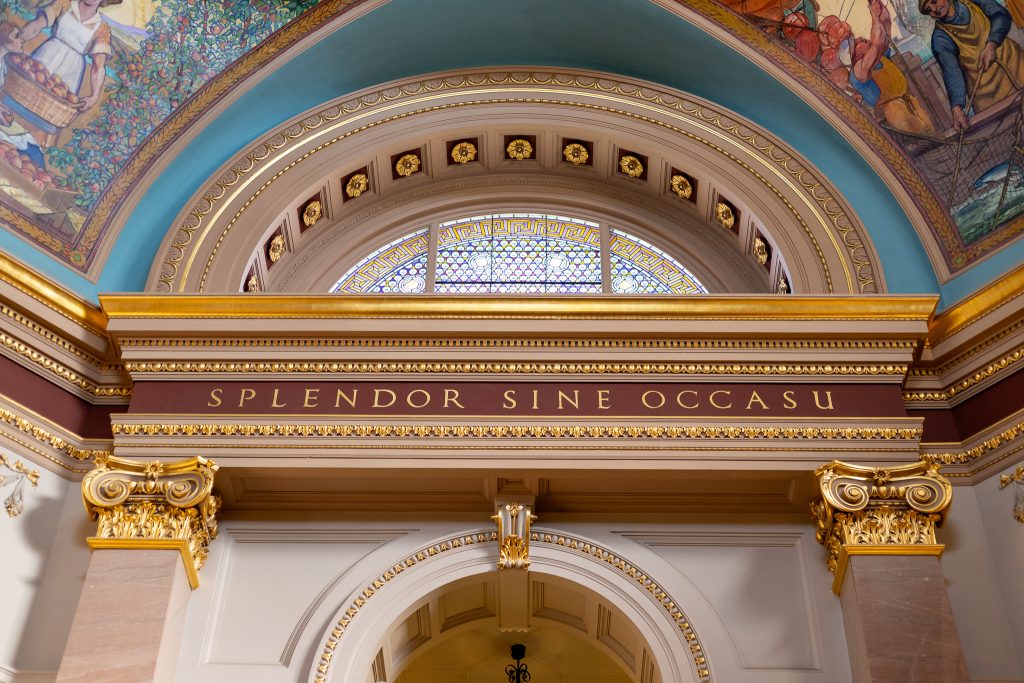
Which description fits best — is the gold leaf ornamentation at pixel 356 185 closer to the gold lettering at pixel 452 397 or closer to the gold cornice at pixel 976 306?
the gold lettering at pixel 452 397

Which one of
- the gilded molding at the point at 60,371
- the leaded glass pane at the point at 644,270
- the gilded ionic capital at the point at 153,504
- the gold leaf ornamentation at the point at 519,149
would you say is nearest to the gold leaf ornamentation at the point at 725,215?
the leaded glass pane at the point at 644,270

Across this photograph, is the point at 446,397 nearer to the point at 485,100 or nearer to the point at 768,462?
the point at 768,462

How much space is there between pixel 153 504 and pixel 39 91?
408 cm

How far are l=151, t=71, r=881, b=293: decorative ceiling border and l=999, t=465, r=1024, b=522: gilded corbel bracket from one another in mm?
2097

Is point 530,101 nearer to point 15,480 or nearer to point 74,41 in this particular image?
point 74,41

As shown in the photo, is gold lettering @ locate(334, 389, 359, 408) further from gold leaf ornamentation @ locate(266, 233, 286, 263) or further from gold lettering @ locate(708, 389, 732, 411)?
gold lettering @ locate(708, 389, 732, 411)

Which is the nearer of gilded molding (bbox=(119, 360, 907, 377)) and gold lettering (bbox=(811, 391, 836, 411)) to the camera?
gold lettering (bbox=(811, 391, 836, 411))

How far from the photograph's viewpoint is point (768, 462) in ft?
30.1

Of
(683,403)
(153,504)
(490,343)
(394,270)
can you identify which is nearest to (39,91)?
(394,270)

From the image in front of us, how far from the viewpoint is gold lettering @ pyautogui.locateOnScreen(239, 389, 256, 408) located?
9555 mm

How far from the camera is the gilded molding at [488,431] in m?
9.28

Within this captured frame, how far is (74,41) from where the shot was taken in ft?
35.9

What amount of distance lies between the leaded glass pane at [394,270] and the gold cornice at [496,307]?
201cm

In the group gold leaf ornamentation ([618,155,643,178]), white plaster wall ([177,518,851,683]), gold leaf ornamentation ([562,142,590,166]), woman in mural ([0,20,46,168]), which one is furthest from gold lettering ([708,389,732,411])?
woman in mural ([0,20,46,168])
